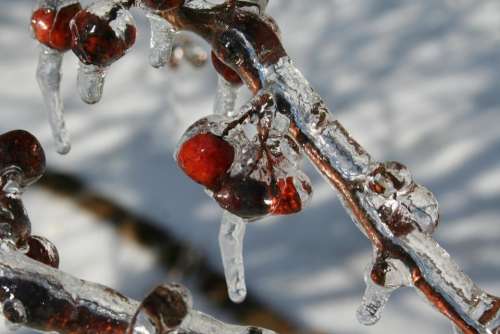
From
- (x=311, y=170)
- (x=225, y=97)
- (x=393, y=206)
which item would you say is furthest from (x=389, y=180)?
(x=311, y=170)

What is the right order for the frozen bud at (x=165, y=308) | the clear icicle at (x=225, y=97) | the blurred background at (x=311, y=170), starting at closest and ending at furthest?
1. the frozen bud at (x=165, y=308)
2. the clear icicle at (x=225, y=97)
3. the blurred background at (x=311, y=170)

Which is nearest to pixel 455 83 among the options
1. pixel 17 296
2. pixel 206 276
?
pixel 206 276

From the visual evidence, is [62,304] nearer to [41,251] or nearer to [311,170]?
[41,251]

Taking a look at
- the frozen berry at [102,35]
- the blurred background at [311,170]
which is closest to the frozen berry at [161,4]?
the frozen berry at [102,35]

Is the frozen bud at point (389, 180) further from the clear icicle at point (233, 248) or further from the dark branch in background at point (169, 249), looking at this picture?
the dark branch in background at point (169, 249)

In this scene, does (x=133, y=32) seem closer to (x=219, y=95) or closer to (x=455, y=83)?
(x=219, y=95)

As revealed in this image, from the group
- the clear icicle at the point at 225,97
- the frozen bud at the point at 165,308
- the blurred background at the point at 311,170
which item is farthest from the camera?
the blurred background at the point at 311,170
